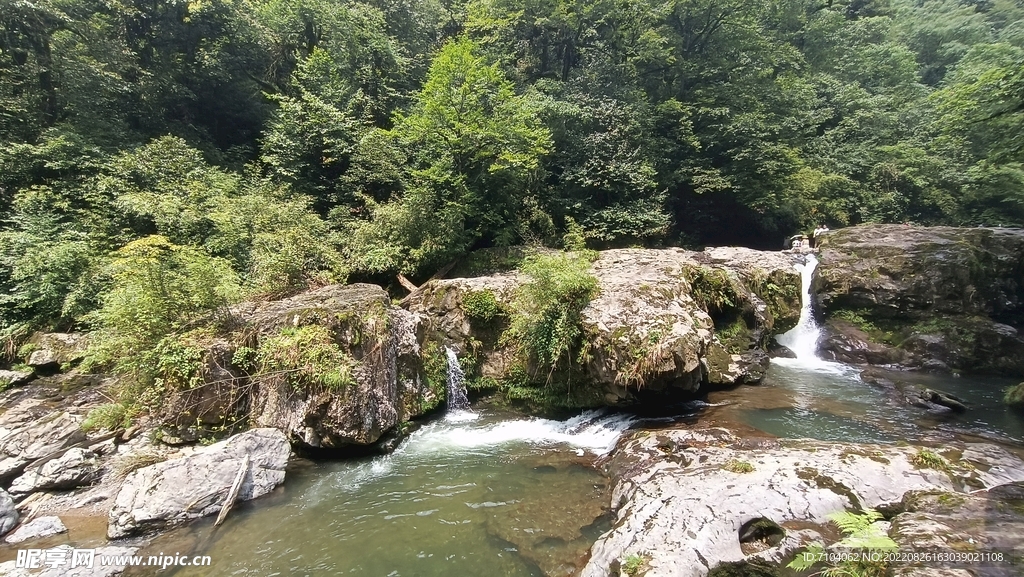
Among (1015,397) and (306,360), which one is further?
(1015,397)

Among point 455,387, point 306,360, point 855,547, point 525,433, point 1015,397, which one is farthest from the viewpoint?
point 455,387

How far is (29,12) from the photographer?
47.8 ft

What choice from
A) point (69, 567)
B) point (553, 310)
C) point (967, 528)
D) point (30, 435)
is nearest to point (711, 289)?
point (553, 310)

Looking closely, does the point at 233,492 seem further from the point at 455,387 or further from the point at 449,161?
the point at 449,161

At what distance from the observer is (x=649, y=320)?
901 cm

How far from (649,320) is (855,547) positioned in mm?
5165

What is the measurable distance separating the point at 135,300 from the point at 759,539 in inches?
450

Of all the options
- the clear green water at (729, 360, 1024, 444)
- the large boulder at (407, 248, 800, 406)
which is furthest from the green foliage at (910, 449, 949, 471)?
the large boulder at (407, 248, 800, 406)

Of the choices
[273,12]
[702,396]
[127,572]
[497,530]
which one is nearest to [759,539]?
[497,530]

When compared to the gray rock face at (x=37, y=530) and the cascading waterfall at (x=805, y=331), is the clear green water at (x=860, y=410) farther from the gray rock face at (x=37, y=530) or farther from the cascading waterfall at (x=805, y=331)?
the gray rock face at (x=37, y=530)

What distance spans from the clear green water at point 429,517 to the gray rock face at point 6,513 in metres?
2.55

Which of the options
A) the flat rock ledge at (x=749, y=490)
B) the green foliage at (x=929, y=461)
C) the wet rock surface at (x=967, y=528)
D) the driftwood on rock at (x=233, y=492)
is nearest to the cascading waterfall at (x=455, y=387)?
the driftwood on rock at (x=233, y=492)

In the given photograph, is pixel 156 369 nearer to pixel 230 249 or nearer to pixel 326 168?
pixel 230 249

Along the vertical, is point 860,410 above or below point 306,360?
below
